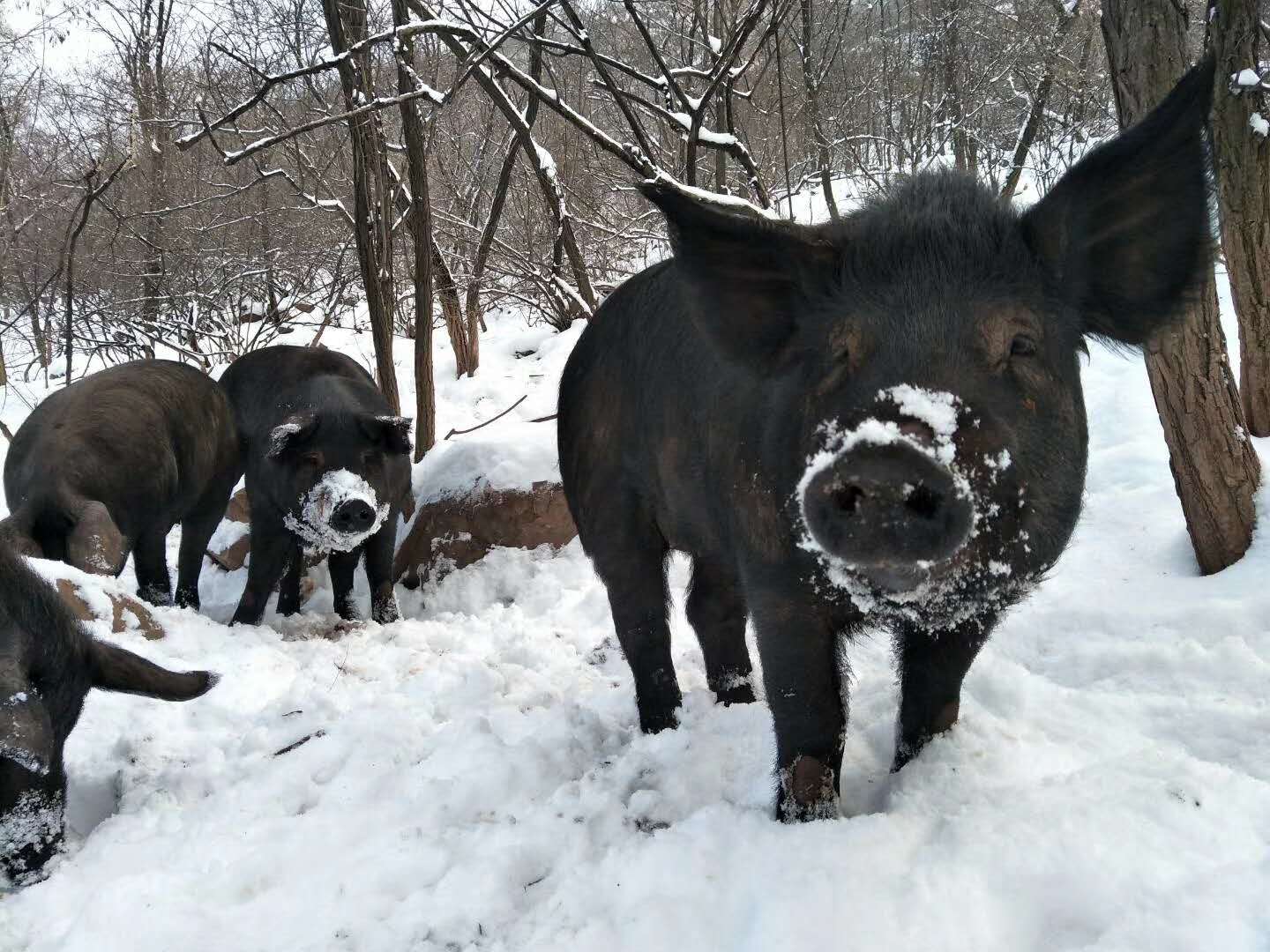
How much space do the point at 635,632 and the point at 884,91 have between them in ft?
41.7

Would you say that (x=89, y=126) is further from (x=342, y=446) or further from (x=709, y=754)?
(x=709, y=754)

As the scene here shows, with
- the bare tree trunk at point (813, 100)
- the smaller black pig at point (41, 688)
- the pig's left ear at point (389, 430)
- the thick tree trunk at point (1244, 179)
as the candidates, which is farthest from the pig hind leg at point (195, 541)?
the thick tree trunk at point (1244, 179)

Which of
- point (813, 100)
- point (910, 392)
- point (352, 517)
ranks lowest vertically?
point (352, 517)

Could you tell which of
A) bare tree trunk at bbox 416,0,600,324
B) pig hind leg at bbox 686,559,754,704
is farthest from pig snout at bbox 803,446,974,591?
bare tree trunk at bbox 416,0,600,324

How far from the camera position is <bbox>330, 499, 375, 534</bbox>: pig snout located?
5270mm

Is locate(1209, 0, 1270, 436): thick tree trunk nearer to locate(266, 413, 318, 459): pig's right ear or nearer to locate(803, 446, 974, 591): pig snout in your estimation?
locate(803, 446, 974, 591): pig snout

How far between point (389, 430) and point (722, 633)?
9.37ft

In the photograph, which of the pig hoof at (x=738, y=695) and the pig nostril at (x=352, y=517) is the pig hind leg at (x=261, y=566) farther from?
the pig hoof at (x=738, y=695)

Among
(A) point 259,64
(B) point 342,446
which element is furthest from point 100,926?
(A) point 259,64

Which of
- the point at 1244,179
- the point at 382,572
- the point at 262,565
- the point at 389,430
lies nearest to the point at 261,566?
the point at 262,565

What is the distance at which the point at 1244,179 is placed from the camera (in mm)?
4016

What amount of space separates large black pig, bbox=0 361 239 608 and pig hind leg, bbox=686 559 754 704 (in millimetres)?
2915

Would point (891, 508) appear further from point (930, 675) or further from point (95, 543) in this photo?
point (95, 543)

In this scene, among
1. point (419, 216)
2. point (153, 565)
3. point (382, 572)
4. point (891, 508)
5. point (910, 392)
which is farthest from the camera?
point (419, 216)
